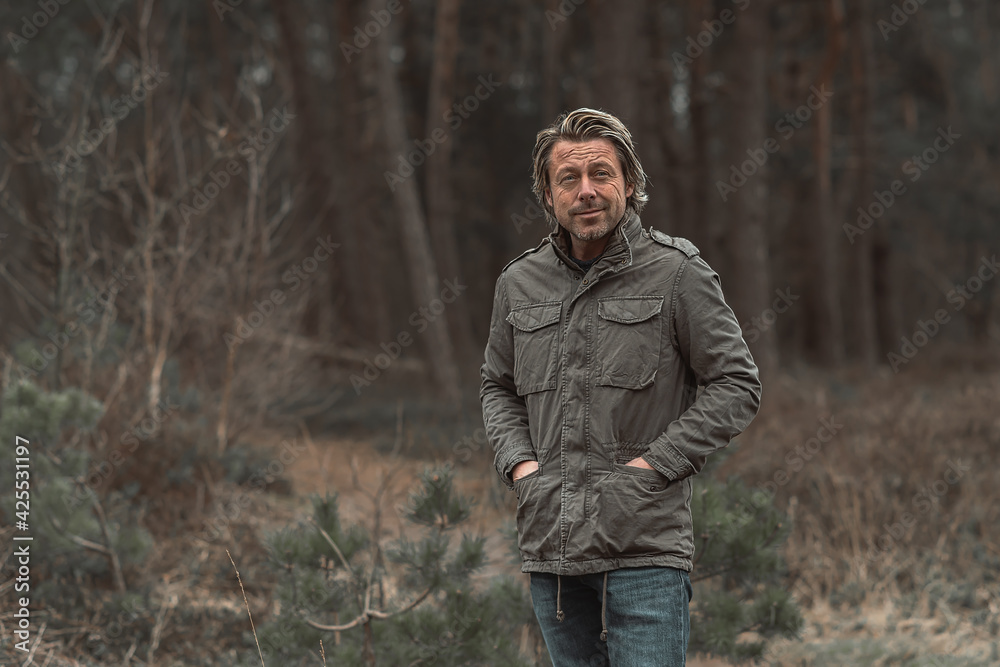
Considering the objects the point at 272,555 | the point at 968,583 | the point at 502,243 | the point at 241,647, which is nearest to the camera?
the point at 272,555

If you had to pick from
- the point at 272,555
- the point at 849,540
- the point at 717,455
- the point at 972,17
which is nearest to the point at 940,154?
the point at 972,17

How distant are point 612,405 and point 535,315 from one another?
36cm

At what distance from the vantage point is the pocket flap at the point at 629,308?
2527 millimetres

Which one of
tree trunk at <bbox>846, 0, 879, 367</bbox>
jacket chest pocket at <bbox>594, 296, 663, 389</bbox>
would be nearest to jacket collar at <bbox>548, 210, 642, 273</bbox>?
jacket chest pocket at <bbox>594, 296, 663, 389</bbox>

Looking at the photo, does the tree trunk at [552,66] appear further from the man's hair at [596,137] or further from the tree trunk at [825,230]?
the man's hair at [596,137]

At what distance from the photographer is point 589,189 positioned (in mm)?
2564

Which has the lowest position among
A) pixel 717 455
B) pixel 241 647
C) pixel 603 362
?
pixel 241 647

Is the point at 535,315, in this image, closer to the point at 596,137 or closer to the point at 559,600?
the point at 596,137

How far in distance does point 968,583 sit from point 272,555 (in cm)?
433

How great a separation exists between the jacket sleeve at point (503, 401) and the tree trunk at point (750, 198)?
973 cm

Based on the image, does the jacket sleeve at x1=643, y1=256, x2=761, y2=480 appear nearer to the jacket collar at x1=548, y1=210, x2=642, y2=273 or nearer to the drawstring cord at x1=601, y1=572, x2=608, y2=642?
the jacket collar at x1=548, y1=210, x2=642, y2=273

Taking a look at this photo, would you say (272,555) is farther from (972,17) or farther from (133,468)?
(972,17)

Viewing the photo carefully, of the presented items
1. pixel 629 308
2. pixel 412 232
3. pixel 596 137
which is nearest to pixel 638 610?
pixel 629 308

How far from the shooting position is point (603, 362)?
8.36 feet
